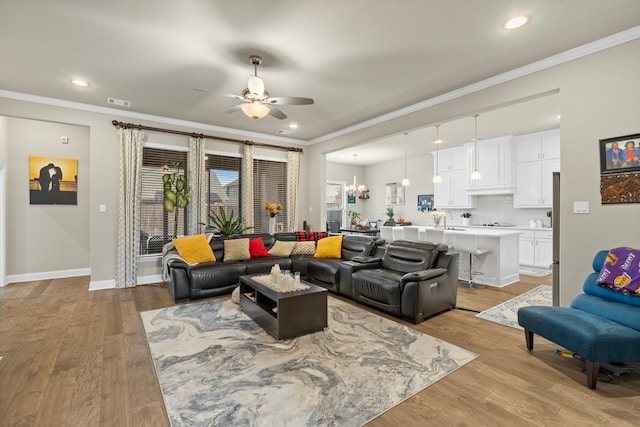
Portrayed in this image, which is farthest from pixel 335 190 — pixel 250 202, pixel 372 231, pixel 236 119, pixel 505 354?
pixel 505 354

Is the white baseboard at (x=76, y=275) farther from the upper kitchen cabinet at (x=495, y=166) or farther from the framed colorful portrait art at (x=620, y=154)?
the upper kitchen cabinet at (x=495, y=166)

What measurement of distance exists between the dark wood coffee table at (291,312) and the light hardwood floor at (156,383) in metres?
1.10

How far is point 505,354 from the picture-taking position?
274 centimetres

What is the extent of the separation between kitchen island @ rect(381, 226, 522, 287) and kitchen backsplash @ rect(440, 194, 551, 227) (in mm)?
2016

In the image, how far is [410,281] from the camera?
3.46 metres

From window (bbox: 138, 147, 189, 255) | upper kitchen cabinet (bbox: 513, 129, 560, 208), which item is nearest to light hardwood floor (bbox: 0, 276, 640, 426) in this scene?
window (bbox: 138, 147, 189, 255)

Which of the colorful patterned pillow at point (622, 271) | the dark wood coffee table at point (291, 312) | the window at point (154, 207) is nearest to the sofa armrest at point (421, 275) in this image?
the dark wood coffee table at point (291, 312)

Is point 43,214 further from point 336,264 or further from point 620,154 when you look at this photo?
point 620,154

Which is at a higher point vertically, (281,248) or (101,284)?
(281,248)

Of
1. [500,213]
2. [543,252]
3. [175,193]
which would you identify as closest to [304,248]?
[175,193]

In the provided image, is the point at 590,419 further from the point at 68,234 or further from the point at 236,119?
the point at 68,234

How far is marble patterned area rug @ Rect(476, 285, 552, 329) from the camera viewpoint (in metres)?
3.58

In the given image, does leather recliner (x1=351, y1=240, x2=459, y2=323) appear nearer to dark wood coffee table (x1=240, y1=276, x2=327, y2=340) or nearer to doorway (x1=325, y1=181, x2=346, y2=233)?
dark wood coffee table (x1=240, y1=276, x2=327, y2=340)

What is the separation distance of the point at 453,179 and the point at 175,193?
6.86 m
